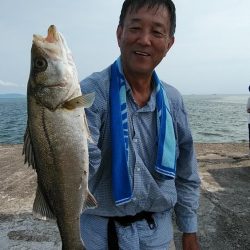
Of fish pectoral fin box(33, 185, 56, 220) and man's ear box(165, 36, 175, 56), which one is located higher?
man's ear box(165, 36, 175, 56)

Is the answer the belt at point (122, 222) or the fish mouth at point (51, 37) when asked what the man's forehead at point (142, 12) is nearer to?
the fish mouth at point (51, 37)

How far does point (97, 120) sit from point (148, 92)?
0.56 metres

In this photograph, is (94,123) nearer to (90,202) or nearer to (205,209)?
(90,202)

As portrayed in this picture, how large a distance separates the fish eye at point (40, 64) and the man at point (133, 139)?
0.45m

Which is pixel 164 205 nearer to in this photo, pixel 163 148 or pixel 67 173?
pixel 163 148

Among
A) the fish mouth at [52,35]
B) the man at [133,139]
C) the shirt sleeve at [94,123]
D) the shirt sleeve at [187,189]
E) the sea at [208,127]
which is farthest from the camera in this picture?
the sea at [208,127]

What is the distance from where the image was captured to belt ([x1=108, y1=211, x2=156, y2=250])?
2752 millimetres

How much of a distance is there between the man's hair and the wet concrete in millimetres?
3296

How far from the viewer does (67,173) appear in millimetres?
2346

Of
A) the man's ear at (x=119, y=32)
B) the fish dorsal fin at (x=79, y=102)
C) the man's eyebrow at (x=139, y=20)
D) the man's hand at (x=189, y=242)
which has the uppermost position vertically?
the man's eyebrow at (x=139, y=20)

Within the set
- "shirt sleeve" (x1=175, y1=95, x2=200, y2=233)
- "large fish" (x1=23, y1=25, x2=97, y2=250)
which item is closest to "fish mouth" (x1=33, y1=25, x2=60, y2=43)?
"large fish" (x1=23, y1=25, x2=97, y2=250)

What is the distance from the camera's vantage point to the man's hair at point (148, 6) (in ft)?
9.20

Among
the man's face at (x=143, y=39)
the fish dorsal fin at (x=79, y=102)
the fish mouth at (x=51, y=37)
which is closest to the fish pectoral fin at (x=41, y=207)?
the fish dorsal fin at (x=79, y=102)

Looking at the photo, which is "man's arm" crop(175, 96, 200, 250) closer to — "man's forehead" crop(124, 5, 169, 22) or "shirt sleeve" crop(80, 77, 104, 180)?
"shirt sleeve" crop(80, 77, 104, 180)
